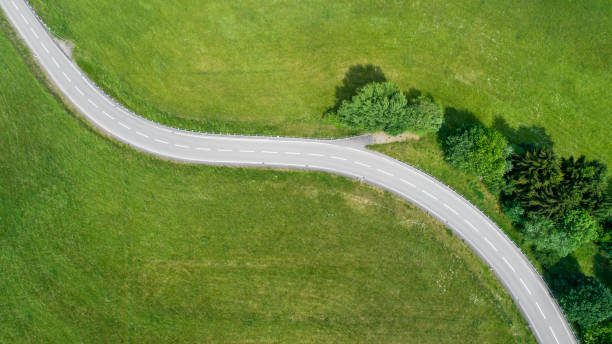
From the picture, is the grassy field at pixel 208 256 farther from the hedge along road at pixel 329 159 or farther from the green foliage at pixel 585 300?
the green foliage at pixel 585 300

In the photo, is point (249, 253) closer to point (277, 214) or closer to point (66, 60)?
point (277, 214)

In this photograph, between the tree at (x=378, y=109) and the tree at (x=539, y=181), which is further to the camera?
the tree at (x=378, y=109)

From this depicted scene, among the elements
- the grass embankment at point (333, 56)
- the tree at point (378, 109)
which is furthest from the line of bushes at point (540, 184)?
the grass embankment at point (333, 56)

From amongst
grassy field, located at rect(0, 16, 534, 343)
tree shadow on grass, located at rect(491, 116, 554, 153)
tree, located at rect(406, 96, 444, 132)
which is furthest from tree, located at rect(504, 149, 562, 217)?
tree, located at rect(406, 96, 444, 132)

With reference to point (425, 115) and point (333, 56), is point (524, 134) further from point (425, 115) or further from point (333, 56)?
point (333, 56)

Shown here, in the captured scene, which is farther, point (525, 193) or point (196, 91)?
point (196, 91)

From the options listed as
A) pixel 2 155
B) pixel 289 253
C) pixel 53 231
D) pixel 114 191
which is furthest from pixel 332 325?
pixel 2 155
